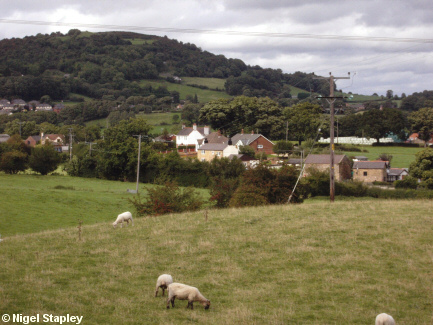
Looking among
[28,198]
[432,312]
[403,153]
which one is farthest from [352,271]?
[403,153]

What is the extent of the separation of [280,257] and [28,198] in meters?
35.1

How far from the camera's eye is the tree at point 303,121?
107250 mm

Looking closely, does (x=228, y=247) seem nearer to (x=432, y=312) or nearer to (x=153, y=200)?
(x=432, y=312)

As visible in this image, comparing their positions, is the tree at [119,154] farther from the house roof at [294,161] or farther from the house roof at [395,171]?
the house roof at [395,171]

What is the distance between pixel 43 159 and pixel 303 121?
5935cm

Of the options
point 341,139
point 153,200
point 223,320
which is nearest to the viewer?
point 223,320

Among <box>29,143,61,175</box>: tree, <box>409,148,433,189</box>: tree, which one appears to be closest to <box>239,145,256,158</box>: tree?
<box>409,148,433,189</box>: tree

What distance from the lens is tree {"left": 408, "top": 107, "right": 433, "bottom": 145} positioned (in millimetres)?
109500

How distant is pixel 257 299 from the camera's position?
13.2 metres

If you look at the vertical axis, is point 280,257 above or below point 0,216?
above

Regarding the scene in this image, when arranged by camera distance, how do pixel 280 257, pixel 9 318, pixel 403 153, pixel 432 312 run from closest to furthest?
pixel 9 318 → pixel 432 312 → pixel 280 257 → pixel 403 153

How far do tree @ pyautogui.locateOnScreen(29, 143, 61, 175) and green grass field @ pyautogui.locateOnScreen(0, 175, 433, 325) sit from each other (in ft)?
185

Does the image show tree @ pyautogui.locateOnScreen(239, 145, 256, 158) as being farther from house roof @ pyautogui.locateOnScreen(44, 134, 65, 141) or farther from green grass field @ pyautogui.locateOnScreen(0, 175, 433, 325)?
green grass field @ pyautogui.locateOnScreen(0, 175, 433, 325)

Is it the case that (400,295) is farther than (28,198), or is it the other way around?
(28,198)
